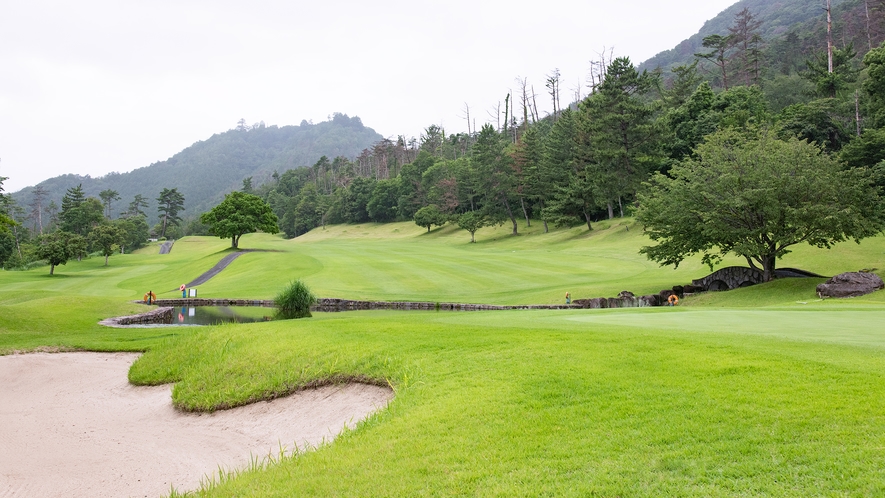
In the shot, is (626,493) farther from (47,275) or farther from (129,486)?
(47,275)

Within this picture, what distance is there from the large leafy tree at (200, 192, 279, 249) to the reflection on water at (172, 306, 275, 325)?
115 feet

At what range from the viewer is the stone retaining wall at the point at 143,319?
2302 centimetres

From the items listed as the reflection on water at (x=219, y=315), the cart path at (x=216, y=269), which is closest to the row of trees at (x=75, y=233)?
the reflection on water at (x=219, y=315)

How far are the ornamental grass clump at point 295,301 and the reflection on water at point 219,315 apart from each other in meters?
1.55

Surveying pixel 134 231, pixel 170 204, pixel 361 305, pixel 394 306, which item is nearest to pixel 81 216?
pixel 134 231

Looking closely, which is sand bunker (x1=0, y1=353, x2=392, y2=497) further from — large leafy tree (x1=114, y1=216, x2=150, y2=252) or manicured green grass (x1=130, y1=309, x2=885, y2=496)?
large leafy tree (x1=114, y1=216, x2=150, y2=252)

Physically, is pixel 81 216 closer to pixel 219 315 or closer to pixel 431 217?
pixel 431 217

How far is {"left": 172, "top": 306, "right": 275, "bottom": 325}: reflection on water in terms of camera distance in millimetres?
26902

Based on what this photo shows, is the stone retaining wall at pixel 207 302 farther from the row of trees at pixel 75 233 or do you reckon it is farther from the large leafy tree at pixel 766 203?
the large leafy tree at pixel 766 203

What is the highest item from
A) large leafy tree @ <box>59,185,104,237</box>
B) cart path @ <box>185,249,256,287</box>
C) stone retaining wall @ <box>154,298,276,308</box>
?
large leafy tree @ <box>59,185,104,237</box>

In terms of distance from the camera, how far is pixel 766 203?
25.0 meters

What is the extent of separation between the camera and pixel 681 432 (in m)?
5.57

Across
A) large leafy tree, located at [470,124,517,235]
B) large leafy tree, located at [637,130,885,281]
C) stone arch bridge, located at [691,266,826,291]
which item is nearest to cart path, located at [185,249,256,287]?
large leafy tree, located at [470,124,517,235]

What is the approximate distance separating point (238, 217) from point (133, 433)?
2428 inches
